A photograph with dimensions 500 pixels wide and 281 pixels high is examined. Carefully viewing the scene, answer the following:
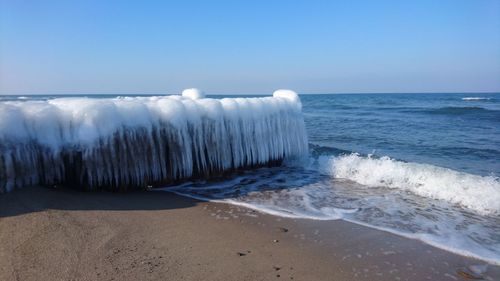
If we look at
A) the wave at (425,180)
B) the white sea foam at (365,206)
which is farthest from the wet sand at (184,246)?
the wave at (425,180)

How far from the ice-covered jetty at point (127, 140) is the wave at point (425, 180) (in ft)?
5.85

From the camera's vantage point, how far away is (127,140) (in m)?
5.25

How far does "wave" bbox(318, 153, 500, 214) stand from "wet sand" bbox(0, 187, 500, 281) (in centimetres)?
247

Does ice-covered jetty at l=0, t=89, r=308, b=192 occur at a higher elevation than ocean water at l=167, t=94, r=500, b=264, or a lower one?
higher

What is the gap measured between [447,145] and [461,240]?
29.0ft

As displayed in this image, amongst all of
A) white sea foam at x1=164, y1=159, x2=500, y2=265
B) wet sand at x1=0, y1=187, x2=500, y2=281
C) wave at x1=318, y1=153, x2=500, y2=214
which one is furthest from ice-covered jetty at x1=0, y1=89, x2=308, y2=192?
wave at x1=318, y1=153, x2=500, y2=214

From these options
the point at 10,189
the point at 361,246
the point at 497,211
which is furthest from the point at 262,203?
the point at 497,211

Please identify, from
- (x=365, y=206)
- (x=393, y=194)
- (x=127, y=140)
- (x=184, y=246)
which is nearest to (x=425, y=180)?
(x=393, y=194)

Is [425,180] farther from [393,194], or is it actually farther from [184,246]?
[184,246]

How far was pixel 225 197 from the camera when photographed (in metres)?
5.60

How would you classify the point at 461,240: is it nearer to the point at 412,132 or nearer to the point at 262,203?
the point at 262,203

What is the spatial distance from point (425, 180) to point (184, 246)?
17.2ft

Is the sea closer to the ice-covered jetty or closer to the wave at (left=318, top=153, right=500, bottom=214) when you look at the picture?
the wave at (left=318, top=153, right=500, bottom=214)

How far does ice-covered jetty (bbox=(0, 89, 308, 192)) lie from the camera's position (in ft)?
14.6
